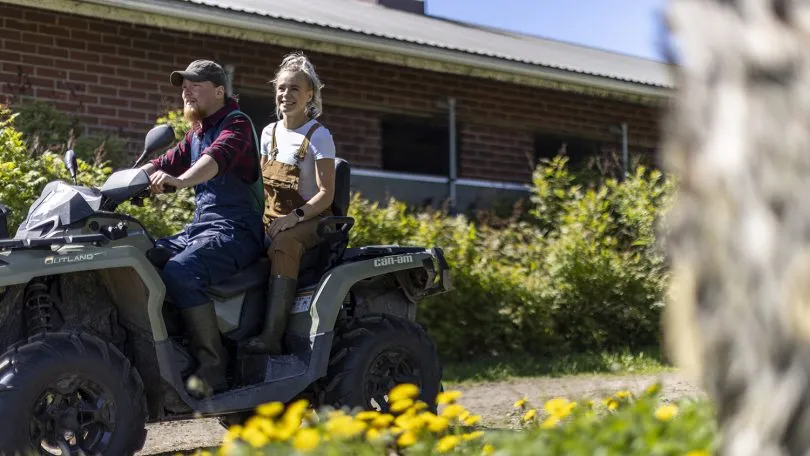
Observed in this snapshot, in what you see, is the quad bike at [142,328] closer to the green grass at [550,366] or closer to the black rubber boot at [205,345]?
the black rubber boot at [205,345]

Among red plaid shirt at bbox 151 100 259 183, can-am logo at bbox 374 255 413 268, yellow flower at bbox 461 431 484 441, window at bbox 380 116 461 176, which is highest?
window at bbox 380 116 461 176

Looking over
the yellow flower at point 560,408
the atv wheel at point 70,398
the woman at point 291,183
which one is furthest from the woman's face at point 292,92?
the yellow flower at point 560,408

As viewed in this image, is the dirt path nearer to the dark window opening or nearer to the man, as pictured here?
the man

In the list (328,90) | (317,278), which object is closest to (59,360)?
(317,278)

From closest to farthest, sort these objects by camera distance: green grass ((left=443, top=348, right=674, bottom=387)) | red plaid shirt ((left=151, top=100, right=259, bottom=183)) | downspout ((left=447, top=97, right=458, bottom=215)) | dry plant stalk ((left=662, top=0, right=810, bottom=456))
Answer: dry plant stalk ((left=662, top=0, right=810, bottom=456)), red plaid shirt ((left=151, top=100, right=259, bottom=183)), green grass ((left=443, top=348, right=674, bottom=387)), downspout ((left=447, top=97, right=458, bottom=215))

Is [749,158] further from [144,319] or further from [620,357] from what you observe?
[620,357]

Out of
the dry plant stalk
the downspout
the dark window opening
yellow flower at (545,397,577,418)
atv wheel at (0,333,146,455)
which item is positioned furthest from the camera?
the downspout

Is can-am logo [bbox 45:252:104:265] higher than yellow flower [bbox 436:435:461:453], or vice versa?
can-am logo [bbox 45:252:104:265]

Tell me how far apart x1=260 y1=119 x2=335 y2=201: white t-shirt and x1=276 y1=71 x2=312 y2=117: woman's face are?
0.10 metres

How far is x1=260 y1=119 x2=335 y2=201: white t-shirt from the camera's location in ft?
19.7

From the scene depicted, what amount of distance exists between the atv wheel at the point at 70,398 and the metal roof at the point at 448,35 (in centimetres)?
717

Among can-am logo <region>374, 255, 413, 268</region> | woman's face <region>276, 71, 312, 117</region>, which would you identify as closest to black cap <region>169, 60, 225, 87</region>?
woman's face <region>276, 71, 312, 117</region>

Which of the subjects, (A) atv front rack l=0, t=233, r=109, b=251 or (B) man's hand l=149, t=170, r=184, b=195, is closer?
(A) atv front rack l=0, t=233, r=109, b=251

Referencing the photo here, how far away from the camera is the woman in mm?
5852
